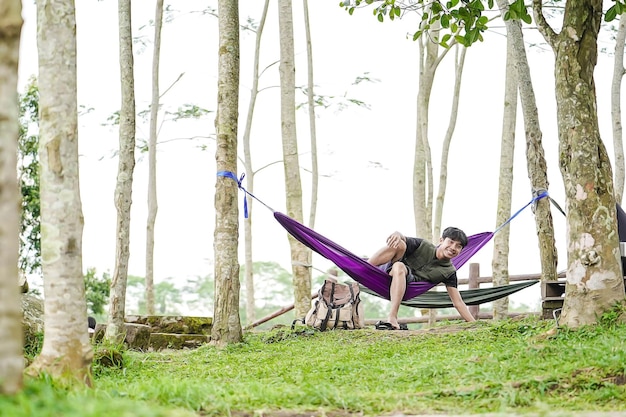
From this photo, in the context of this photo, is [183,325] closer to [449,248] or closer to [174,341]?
[174,341]

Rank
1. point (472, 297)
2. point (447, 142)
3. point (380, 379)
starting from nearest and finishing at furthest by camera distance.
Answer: point (380, 379), point (472, 297), point (447, 142)

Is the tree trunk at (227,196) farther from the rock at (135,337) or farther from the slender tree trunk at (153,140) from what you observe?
the slender tree trunk at (153,140)

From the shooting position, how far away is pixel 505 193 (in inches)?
295

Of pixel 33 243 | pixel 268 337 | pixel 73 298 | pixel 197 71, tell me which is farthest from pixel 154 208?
pixel 73 298

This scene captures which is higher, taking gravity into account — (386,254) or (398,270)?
(386,254)

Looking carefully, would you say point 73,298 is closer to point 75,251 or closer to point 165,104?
point 75,251

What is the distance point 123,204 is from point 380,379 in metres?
3.03

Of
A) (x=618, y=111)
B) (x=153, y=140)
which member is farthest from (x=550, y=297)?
(x=153, y=140)

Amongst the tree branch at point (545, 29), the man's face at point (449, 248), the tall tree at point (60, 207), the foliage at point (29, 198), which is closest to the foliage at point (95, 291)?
the foliage at point (29, 198)

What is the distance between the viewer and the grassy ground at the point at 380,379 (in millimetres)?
2740

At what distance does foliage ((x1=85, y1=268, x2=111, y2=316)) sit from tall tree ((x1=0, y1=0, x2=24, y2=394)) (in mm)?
10658

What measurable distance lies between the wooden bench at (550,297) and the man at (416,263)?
0.72 meters

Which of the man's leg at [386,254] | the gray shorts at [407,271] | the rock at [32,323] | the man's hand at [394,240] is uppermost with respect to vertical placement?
the man's hand at [394,240]

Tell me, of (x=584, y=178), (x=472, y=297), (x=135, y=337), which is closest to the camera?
(x=584, y=178)
